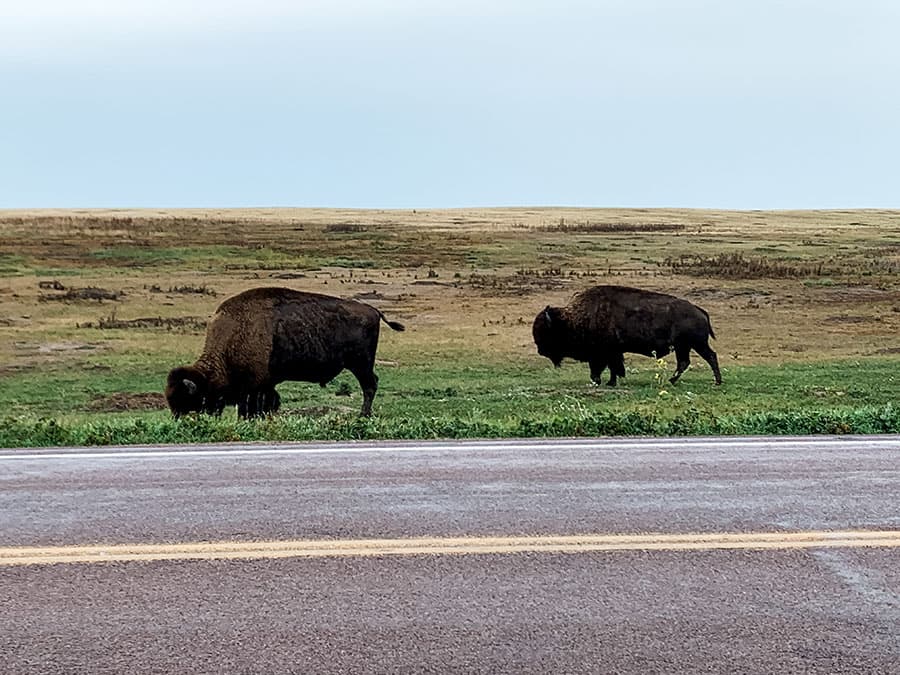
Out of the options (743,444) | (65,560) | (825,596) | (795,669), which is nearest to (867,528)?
(825,596)

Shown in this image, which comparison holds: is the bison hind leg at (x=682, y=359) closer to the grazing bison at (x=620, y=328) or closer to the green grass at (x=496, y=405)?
the grazing bison at (x=620, y=328)

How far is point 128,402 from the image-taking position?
21547mm

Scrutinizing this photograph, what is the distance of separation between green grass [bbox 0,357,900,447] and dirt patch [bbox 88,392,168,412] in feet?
0.96

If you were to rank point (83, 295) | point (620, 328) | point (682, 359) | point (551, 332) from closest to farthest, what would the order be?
point (620, 328) < point (682, 359) < point (551, 332) < point (83, 295)

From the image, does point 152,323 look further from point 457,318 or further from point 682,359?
point 682,359

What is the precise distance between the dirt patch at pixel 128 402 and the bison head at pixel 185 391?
481 cm

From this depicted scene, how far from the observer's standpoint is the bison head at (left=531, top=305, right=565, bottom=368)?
25.1 meters

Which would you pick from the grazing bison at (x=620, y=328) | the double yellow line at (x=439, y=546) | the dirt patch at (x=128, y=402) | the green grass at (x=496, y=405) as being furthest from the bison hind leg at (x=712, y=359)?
the double yellow line at (x=439, y=546)

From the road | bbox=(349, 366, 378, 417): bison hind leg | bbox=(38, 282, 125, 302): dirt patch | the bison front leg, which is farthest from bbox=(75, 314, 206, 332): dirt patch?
the road

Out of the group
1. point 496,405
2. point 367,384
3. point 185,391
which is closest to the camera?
point 185,391

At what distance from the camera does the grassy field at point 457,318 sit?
40.8ft

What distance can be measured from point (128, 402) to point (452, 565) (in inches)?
652

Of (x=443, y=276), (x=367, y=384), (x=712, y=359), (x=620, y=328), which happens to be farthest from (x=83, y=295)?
(x=367, y=384)

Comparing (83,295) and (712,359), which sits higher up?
(712,359)
